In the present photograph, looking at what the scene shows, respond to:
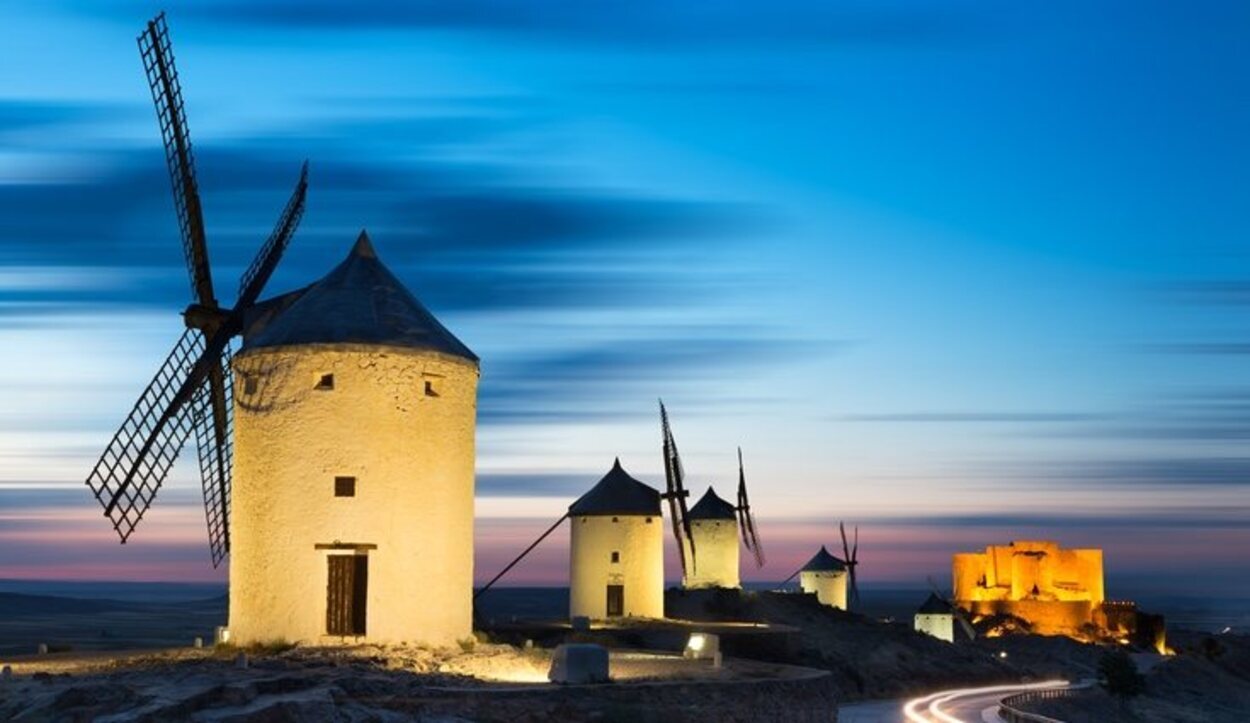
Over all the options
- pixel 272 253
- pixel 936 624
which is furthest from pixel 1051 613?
pixel 272 253

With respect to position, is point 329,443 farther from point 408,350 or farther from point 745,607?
point 745,607

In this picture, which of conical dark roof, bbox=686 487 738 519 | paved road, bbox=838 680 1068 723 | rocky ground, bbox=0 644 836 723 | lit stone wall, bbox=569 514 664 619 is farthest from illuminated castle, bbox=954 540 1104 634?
rocky ground, bbox=0 644 836 723

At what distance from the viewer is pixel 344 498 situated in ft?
85.4

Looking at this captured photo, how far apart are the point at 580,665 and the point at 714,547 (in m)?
41.8

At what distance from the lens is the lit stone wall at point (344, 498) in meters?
26.0

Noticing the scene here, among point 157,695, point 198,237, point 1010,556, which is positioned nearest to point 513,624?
point 198,237

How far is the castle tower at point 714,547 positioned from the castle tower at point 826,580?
44.9 feet

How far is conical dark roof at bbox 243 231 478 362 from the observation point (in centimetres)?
2667

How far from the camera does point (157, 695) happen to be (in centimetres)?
1942

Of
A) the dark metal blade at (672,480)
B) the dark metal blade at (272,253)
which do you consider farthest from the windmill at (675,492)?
the dark metal blade at (272,253)

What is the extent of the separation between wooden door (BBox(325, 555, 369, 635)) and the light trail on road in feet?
56.2

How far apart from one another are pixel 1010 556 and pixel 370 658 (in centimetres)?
7087

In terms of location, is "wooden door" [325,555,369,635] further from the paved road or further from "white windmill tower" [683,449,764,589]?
"white windmill tower" [683,449,764,589]

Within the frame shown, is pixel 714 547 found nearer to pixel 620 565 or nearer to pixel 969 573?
pixel 620 565
